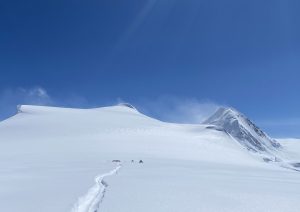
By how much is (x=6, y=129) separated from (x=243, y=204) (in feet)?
227

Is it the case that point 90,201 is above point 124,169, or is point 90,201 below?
below

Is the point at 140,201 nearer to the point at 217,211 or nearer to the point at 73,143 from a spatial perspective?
the point at 217,211

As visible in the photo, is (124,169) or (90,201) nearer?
(90,201)

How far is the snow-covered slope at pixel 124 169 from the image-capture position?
440 inches

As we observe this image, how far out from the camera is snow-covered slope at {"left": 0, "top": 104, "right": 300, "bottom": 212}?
1116 cm

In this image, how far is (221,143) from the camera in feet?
260

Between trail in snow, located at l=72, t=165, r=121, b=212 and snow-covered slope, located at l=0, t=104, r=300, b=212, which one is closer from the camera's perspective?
trail in snow, located at l=72, t=165, r=121, b=212

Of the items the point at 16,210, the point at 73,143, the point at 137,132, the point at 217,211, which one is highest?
the point at 137,132

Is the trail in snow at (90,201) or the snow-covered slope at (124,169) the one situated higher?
the snow-covered slope at (124,169)

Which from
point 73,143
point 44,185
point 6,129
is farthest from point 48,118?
point 44,185

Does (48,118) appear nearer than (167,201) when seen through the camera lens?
No

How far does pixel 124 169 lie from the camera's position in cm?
2759

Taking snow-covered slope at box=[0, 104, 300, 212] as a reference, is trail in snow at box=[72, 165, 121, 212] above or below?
below

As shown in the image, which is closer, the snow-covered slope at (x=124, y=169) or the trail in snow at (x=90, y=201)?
the trail in snow at (x=90, y=201)
